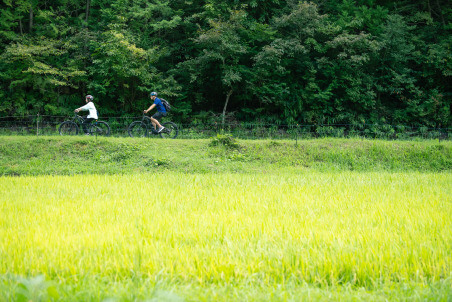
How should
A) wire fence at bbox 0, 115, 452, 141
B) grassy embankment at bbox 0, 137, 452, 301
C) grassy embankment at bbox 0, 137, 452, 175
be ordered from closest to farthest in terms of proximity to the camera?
1. grassy embankment at bbox 0, 137, 452, 301
2. grassy embankment at bbox 0, 137, 452, 175
3. wire fence at bbox 0, 115, 452, 141

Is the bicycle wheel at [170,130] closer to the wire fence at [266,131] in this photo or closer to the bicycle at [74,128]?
the wire fence at [266,131]

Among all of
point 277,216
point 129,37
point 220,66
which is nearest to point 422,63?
point 220,66

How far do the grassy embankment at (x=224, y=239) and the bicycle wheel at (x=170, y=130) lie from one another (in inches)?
255

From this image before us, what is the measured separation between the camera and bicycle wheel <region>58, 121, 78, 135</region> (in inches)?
528

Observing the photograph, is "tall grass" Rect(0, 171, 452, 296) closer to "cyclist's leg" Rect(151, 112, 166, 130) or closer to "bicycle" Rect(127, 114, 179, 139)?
"cyclist's leg" Rect(151, 112, 166, 130)

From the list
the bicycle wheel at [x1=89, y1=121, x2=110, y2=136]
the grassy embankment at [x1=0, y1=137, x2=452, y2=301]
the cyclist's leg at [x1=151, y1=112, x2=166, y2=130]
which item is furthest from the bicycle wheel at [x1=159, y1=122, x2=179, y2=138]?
the grassy embankment at [x1=0, y1=137, x2=452, y2=301]

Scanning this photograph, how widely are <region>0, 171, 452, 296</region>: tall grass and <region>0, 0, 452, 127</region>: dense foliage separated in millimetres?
13384

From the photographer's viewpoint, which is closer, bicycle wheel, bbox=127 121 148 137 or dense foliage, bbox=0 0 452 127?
bicycle wheel, bbox=127 121 148 137

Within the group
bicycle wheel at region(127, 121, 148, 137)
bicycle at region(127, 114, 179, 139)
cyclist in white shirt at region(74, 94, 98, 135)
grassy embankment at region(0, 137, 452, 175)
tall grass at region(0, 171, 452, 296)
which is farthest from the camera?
bicycle wheel at region(127, 121, 148, 137)

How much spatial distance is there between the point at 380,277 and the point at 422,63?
2165 centimetres

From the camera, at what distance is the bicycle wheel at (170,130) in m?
13.9

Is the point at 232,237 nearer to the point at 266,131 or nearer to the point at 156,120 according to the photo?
the point at 156,120

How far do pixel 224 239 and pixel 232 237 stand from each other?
17cm

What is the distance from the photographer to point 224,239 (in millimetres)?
3256
